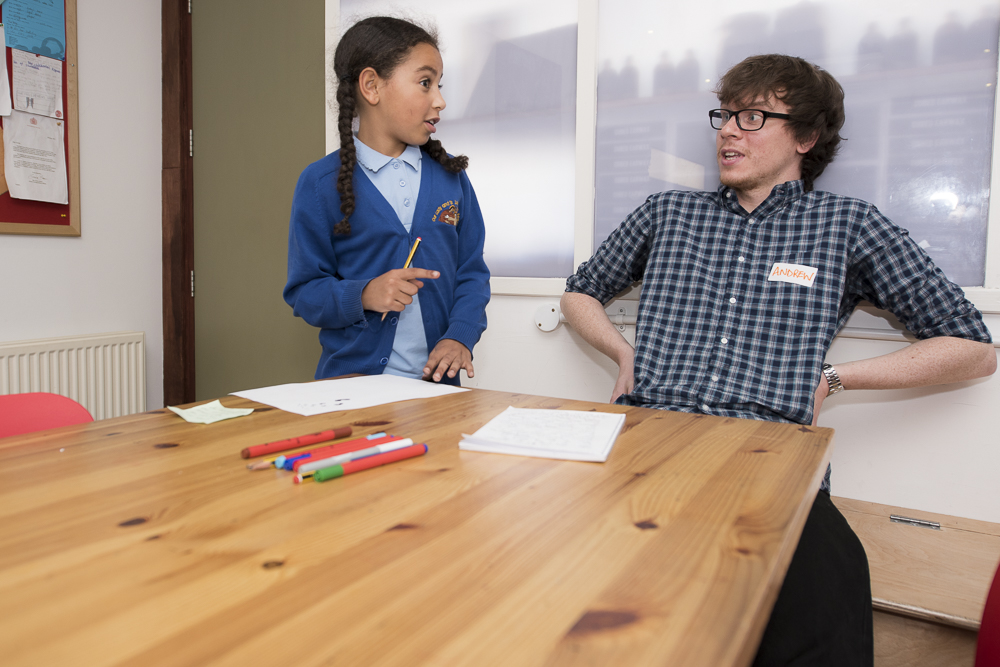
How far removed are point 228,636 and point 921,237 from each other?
1.72 metres

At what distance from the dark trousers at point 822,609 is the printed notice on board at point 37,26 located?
275 cm

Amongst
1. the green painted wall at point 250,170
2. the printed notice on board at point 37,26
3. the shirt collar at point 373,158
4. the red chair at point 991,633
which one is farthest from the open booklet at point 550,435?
the printed notice on board at point 37,26

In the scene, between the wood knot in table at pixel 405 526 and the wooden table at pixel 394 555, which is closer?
the wooden table at pixel 394 555

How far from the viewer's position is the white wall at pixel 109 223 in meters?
2.30

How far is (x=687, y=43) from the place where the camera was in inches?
70.9

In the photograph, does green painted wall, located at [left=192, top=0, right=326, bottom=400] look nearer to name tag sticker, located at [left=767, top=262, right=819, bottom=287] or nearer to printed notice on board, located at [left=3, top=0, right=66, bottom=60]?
printed notice on board, located at [left=3, top=0, right=66, bottom=60]

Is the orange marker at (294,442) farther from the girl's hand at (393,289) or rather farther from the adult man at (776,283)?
the adult man at (776,283)

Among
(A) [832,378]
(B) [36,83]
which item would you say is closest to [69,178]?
(B) [36,83]

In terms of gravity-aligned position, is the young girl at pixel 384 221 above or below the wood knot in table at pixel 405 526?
above

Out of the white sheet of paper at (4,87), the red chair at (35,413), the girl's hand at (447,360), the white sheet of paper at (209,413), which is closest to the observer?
the white sheet of paper at (209,413)

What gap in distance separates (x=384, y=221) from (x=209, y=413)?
64 centimetres

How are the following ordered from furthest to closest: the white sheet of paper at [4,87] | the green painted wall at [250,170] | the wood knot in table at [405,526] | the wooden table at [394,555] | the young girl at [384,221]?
the green painted wall at [250,170], the white sheet of paper at [4,87], the young girl at [384,221], the wood knot in table at [405,526], the wooden table at [394,555]

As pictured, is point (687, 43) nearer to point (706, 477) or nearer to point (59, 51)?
point (706, 477)

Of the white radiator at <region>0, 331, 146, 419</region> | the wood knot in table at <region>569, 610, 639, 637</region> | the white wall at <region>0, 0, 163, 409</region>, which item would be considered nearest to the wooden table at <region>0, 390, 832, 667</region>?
the wood knot in table at <region>569, 610, 639, 637</region>
